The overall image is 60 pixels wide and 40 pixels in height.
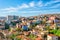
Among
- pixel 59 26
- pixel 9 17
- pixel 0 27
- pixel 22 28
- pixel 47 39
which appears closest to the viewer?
pixel 47 39

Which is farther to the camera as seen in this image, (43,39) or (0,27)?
(0,27)

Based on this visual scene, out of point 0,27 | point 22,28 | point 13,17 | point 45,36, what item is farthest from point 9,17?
point 45,36

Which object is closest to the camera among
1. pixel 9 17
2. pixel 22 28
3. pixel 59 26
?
pixel 59 26

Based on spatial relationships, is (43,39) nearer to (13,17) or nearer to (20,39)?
(20,39)

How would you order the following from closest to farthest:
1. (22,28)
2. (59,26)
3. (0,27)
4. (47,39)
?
(47,39), (59,26), (22,28), (0,27)

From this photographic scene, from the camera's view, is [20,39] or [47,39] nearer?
[20,39]

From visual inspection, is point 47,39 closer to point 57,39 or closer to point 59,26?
point 57,39

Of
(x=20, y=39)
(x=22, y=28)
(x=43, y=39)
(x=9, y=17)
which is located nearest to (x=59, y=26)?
(x=22, y=28)

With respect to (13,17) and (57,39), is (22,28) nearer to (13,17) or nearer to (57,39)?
(57,39)

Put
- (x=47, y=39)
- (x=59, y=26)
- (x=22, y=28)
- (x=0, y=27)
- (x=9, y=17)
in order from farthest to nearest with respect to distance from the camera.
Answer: (x=9, y=17), (x=0, y=27), (x=22, y=28), (x=59, y=26), (x=47, y=39)
